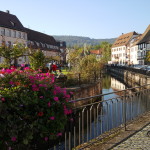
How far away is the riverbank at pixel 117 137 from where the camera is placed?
14.8ft

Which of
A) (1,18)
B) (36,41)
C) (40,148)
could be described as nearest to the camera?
(40,148)

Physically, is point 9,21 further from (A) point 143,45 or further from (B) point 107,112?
(B) point 107,112

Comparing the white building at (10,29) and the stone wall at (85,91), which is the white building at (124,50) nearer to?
the white building at (10,29)

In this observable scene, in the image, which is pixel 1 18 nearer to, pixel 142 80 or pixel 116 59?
pixel 142 80

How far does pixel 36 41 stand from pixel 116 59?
149 ft

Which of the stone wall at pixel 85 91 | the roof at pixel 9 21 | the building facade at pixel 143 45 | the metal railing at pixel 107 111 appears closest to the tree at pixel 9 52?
the stone wall at pixel 85 91

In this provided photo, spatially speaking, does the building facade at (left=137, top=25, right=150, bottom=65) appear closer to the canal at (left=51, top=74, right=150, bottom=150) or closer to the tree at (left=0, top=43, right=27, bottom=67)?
the tree at (left=0, top=43, right=27, bottom=67)

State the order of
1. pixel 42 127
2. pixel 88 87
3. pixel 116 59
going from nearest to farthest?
pixel 42 127 → pixel 88 87 → pixel 116 59

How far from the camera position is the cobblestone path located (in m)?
4.38

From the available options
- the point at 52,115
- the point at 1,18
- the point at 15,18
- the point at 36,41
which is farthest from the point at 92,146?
the point at 36,41

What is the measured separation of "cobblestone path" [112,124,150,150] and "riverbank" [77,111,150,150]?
4.1 inches

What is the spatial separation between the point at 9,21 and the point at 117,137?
154ft

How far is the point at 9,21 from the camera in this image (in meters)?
47.4

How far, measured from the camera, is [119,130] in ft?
18.6
